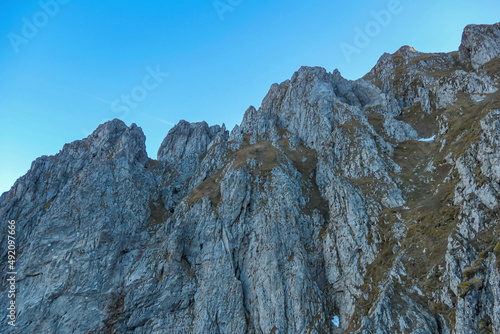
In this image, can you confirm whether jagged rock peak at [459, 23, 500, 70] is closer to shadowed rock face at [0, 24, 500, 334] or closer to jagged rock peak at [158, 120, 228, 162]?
shadowed rock face at [0, 24, 500, 334]

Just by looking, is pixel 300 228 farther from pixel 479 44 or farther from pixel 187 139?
pixel 479 44

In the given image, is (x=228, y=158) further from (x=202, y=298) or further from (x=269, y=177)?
(x=202, y=298)

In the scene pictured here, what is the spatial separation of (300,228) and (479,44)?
8003 centimetres

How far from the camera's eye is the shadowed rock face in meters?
28.4

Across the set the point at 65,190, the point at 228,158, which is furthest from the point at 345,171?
the point at 65,190

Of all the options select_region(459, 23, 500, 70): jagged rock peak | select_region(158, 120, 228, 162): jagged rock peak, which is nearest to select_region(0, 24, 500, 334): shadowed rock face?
select_region(459, 23, 500, 70): jagged rock peak

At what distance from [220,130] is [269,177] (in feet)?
203

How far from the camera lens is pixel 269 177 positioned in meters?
61.9

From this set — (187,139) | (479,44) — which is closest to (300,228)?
(187,139)

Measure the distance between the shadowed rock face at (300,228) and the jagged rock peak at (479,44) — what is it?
41 centimetres

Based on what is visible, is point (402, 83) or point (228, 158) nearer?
point (228, 158)

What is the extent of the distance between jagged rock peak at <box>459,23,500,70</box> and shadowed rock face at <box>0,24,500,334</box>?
415 millimetres

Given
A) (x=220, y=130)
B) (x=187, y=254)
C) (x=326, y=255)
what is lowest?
(x=326, y=255)

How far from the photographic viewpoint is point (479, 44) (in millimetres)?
76688
